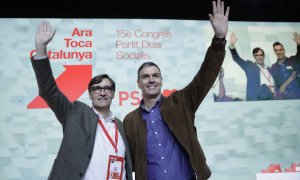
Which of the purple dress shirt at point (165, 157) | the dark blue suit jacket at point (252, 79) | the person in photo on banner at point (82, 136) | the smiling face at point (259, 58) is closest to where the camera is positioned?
the person in photo on banner at point (82, 136)

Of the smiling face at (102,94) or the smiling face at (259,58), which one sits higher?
the smiling face at (259,58)

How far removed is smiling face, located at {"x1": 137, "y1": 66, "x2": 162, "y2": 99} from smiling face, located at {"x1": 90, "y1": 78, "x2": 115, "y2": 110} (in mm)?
205

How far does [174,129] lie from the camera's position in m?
1.57

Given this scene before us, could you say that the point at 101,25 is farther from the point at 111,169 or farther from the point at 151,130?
the point at 111,169

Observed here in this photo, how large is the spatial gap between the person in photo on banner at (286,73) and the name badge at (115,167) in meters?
2.40

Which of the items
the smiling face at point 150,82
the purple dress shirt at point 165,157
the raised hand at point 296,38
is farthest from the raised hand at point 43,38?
the raised hand at point 296,38

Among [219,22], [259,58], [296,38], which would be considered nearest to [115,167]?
[219,22]

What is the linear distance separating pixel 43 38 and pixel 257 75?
2.52 meters

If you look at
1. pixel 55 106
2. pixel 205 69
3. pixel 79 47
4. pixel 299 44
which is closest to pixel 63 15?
pixel 79 47

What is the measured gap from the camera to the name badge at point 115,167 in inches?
56.7

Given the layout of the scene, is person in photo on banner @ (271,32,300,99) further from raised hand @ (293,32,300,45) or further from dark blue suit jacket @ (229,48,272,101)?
dark blue suit jacket @ (229,48,272,101)

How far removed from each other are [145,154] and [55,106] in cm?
55

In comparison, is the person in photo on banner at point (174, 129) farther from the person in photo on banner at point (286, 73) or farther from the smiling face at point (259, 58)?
the person in photo on banner at point (286, 73)

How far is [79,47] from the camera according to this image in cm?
304
